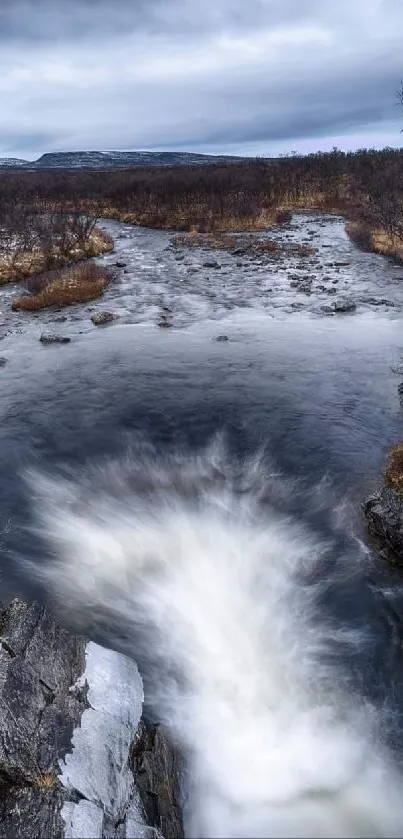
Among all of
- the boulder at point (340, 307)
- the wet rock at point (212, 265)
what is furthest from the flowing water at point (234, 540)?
the wet rock at point (212, 265)

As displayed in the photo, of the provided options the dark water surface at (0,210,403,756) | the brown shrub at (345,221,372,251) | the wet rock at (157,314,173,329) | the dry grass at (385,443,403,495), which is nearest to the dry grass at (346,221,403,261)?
the brown shrub at (345,221,372,251)

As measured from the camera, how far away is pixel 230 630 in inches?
347

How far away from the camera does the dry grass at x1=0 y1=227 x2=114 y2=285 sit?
29.1m

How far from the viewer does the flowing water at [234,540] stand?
22.8 feet

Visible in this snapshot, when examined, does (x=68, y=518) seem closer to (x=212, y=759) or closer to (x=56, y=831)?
(x=212, y=759)

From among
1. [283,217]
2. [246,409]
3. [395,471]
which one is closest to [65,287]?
[246,409]

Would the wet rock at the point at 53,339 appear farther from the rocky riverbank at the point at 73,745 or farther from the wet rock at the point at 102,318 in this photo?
the rocky riverbank at the point at 73,745

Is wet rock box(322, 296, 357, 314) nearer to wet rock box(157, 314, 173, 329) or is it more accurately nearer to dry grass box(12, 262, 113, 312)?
wet rock box(157, 314, 173, 329)

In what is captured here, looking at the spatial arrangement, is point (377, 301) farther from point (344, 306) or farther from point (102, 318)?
point (102, 318)

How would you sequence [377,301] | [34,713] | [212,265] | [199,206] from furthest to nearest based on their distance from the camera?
[199,206], [212,265], [377,301], [34,713]

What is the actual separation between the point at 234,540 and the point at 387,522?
9.63 ft

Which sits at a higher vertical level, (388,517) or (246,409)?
(246,409)

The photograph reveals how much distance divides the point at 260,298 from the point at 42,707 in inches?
836

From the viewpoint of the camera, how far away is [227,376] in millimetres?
17391
